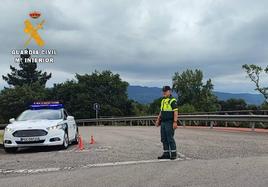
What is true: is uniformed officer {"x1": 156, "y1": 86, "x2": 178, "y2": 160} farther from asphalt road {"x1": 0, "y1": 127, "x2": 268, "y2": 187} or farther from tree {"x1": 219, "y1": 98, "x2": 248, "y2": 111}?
tree {"x1": 219, "y1": 98, "x2": 248, "y2": 111}

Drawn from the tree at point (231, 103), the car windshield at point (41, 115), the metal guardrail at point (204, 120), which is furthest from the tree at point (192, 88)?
the car windshield at point (41, 115)

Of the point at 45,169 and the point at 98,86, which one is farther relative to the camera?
the point at 98,86

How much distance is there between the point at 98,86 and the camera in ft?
292

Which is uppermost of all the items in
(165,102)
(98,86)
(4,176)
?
(98,86)

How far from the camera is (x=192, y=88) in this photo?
386ft

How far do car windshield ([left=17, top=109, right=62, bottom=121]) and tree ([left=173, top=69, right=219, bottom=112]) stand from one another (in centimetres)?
10002

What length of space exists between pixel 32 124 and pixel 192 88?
104339mm

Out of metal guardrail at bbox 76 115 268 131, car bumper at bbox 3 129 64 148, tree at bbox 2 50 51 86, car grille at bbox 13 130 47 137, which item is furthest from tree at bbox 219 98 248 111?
car grille at bbox 13 130 47 137

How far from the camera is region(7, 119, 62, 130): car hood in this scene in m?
14.7

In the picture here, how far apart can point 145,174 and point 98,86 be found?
3164 inches

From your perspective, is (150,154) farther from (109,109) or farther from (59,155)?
(109,109)

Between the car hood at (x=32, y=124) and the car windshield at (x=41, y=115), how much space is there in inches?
27.9

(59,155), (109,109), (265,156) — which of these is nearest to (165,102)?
(265,156)

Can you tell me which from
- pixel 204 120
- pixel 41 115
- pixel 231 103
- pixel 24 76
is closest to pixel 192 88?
pixel 231 103
